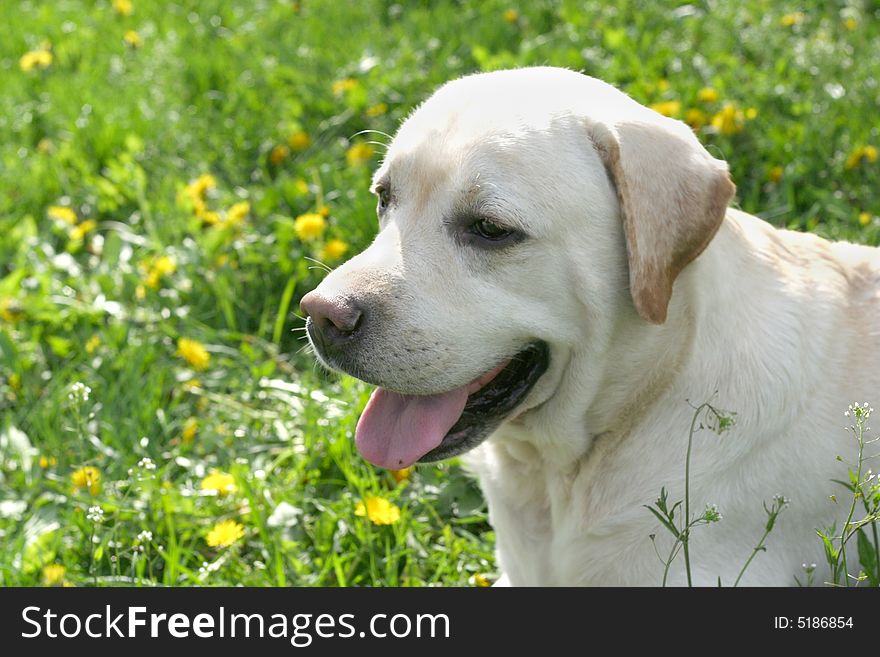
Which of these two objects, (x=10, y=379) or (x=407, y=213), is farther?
(x=10, y=379)

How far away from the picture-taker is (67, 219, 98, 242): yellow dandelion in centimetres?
500

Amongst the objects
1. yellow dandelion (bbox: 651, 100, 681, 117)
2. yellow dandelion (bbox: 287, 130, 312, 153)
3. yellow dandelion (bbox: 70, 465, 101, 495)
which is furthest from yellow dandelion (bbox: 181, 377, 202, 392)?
yellow dandelion (bbox: 651, 100, 681, 117)

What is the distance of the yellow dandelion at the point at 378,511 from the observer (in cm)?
352

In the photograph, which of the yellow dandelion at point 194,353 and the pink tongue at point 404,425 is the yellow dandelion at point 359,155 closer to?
the yellow dandelion at point 194,353

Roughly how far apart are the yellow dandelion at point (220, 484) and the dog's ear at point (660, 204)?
157 centimetres

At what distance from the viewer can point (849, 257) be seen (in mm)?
3266

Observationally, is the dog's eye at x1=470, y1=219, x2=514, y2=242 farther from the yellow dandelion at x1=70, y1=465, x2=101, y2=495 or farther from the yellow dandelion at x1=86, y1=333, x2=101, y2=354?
the yellow dandelion at x1=86, y1=333, x2=101, y2=354

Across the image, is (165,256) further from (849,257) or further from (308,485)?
(849,257)

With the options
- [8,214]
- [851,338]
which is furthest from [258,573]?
[8,214]

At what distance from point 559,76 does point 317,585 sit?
1.67 m

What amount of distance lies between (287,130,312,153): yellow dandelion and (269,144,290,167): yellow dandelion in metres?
0.04

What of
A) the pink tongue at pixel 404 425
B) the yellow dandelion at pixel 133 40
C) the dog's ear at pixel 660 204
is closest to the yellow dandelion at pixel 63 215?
the yellow dandelion at pixel 133 40

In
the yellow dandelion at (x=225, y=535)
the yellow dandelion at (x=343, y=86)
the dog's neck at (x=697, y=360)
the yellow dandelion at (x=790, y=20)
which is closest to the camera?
the dog's neck at (x=697, y=360)

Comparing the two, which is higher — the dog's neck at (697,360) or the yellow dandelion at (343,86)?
the yellow dandelion at (343,86)
